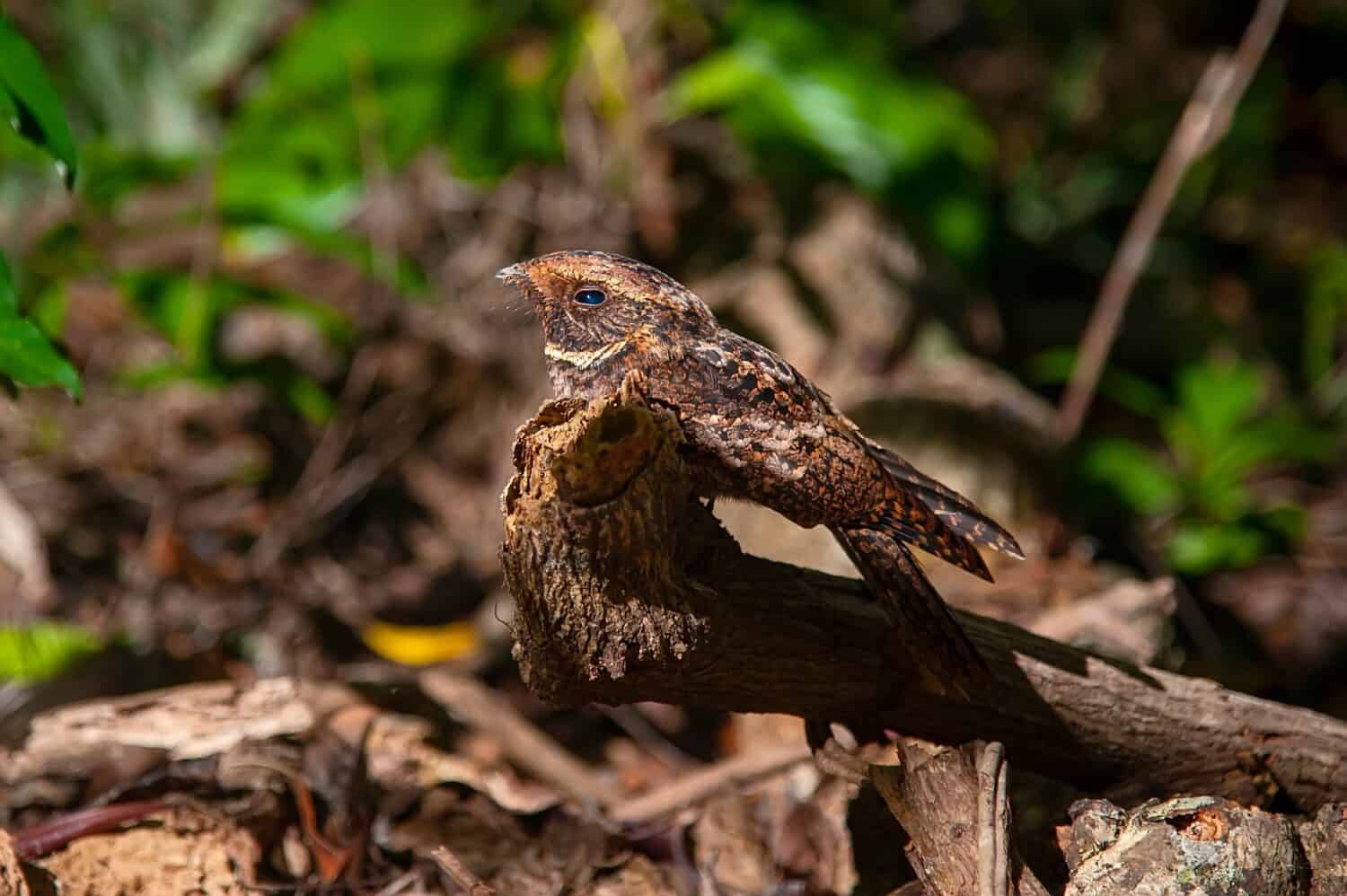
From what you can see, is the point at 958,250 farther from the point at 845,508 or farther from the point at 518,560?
the point at 518,560

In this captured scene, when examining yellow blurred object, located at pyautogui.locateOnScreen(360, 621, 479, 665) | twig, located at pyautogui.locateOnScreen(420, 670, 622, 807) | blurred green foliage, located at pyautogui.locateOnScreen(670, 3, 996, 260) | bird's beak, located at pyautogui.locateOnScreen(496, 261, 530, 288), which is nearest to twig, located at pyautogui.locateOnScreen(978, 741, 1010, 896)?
bird's beak, located at pyautogui.locateOnScreen(496, 261, 530, 288)

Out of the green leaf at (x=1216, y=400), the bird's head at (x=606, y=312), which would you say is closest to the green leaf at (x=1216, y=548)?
the green leaf at (x=1216, y=400)

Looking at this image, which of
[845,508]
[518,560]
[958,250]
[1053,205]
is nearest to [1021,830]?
[845,508]

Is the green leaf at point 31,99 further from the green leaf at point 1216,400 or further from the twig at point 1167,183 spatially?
the green leaf at point 1216,400

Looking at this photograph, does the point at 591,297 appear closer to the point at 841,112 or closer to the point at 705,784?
the point at 705,784

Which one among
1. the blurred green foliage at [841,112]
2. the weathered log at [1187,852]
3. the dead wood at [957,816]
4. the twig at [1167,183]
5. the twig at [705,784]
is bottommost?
the weathered log at [1187,852]

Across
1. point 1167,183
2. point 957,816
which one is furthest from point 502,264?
point 957,816

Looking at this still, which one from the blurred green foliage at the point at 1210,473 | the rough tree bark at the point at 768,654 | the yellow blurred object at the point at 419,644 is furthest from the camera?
the blurred green foliage at the point at 1210,473
